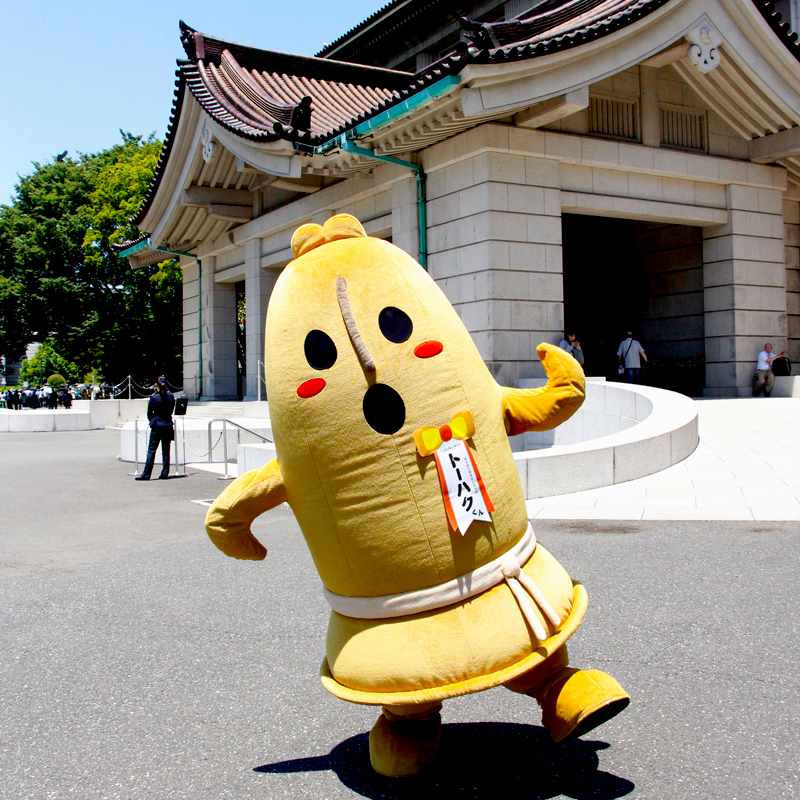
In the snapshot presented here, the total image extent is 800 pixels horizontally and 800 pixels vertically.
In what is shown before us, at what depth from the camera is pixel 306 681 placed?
3789 mm

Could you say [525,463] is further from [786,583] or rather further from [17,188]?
[17,188]

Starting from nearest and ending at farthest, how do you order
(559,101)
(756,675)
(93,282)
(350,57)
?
(756,675) < (559,101) < (350,57) < (93,282)

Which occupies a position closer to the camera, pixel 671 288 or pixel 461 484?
pixel 461 484

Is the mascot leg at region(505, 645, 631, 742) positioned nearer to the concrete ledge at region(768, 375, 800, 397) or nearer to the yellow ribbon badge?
the yellow ribbon badge

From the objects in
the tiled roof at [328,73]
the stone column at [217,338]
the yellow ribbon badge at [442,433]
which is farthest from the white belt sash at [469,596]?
the stone column at [217,338]

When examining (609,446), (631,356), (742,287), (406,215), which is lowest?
(609,446)

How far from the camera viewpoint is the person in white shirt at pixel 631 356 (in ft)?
52.9

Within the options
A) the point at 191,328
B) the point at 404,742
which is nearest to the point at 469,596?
the point at 404,742

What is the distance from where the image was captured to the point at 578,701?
2625 mm

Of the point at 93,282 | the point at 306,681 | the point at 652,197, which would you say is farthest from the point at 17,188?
the point at 306,681

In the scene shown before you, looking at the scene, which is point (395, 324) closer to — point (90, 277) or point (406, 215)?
point (406, 215)

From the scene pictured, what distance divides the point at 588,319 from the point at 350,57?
13.6m

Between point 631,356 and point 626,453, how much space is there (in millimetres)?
7454

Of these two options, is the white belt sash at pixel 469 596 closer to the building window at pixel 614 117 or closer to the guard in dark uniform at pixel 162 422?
the guard in dark uniform at pixel 162 422
